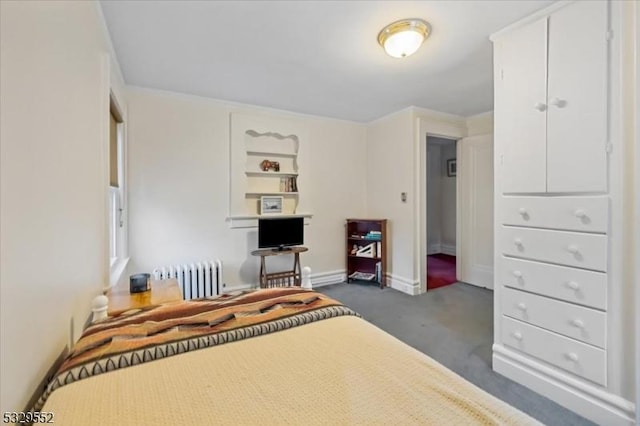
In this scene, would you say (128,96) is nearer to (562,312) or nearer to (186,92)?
(186,92)

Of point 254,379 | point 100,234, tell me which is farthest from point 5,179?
point 100,234

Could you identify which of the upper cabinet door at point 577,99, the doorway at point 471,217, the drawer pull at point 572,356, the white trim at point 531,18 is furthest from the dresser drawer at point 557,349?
the white trim at point 531,18

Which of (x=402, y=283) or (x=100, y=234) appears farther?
(x=402, y=283)

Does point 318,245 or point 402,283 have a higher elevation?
point 318,245

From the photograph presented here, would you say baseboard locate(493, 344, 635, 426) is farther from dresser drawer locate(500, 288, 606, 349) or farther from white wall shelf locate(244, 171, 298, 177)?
white wall shelf locate(244, 171, 298, 177)

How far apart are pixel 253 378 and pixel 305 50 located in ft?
7.56

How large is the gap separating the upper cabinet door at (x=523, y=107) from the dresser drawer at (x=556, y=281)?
1.66 ft

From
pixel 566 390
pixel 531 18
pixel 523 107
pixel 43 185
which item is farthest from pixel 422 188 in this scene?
Result: pixel 43 185

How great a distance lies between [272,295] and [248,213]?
237 cm

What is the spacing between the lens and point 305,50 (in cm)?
229

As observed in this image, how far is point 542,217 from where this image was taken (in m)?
1.83

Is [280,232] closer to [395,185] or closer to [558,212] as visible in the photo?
[395,185]

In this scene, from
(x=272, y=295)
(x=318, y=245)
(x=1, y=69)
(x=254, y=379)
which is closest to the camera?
(x=1, y=69)

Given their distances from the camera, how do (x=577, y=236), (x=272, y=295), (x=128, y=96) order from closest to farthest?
(x=272, y=295), (x=577, y=236), (x=128, y=96)
